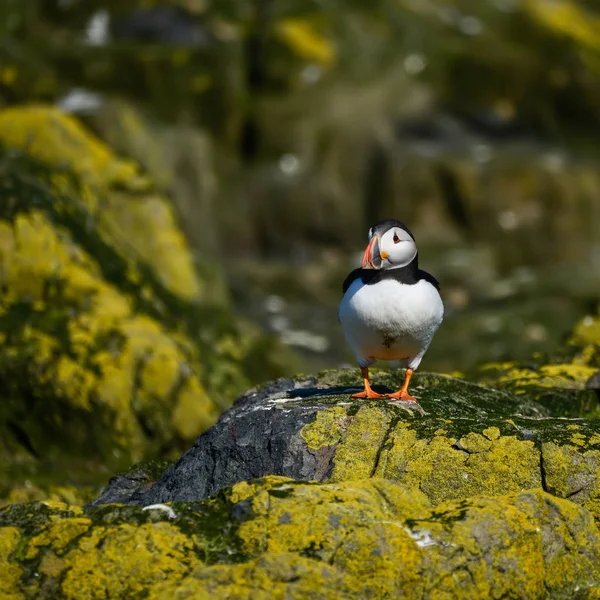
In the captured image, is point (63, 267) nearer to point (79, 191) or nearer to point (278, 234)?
point (79, 191)

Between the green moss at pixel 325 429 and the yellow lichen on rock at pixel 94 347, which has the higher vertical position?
the yellow lichen on rock at pixel 94 347

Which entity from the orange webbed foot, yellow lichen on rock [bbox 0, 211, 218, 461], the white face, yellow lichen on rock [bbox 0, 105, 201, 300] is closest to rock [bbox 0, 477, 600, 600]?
the orange webbed foot

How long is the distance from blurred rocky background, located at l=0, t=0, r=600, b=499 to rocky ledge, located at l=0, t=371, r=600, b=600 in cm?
1025

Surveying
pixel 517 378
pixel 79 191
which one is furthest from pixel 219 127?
pixel 517 378

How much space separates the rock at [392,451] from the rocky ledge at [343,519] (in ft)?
0.04

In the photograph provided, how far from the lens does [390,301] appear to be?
31.0ft

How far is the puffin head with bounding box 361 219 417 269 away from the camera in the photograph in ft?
31.1

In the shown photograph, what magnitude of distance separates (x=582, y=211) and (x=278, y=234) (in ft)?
40.4

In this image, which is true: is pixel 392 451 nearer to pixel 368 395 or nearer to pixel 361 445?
pixel 361 445

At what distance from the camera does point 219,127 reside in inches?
1657

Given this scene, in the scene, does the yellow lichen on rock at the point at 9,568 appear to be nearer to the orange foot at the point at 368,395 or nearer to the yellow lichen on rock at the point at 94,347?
the orange foot at the point at 368,395

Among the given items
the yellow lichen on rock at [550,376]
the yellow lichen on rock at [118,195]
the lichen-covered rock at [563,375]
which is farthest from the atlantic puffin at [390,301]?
the yellow lichen on rock at [118,195]

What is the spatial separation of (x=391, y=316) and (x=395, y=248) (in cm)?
66

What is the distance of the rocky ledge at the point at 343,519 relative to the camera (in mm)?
6934
